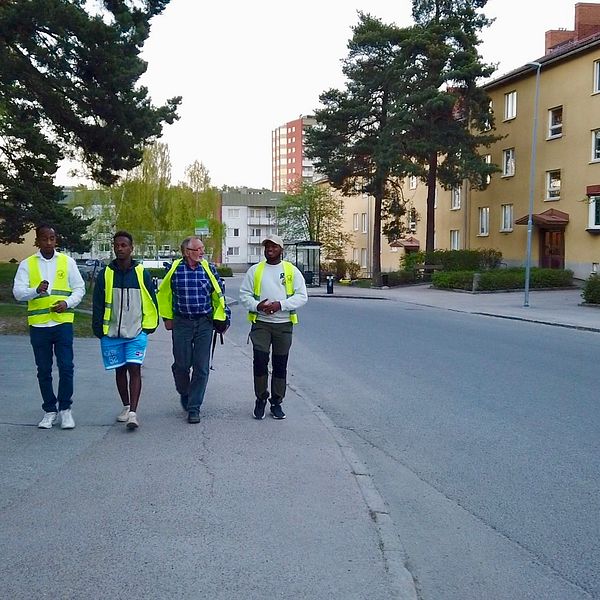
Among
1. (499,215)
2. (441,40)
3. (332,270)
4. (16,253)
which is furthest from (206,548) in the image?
(16,253)

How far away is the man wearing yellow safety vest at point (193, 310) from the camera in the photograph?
24.7 ft

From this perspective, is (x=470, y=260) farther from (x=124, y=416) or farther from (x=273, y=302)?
(x=124, y=416)

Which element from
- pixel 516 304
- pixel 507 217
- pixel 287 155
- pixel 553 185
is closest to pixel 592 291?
pixel 516 304

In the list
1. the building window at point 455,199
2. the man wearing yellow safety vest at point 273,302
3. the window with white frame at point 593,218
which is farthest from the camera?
the building window at point 455,199

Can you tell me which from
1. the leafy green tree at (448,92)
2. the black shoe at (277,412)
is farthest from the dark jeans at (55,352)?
the leafy green tree at (448,92)

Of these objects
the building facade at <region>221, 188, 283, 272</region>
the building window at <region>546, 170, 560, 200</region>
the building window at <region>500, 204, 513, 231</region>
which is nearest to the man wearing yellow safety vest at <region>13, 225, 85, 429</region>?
the building window at <region>546, 170, 560, 200</region>

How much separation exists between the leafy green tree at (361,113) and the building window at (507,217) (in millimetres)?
6818

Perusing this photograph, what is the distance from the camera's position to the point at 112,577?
3.86m

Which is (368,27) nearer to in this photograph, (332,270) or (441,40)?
(441,40)

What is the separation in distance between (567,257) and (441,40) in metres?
13.0

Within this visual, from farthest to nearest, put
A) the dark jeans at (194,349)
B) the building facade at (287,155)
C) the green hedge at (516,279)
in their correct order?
the building facade at (287,155) → the green hedge at (516,279) → the dark jeans at (194,349)

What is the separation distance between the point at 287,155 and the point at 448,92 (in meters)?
141

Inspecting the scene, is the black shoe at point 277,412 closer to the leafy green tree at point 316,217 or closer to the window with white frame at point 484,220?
the window with white frame at point 484,220

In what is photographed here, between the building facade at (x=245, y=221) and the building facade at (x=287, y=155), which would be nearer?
the building facade at (x=245, y=221)
